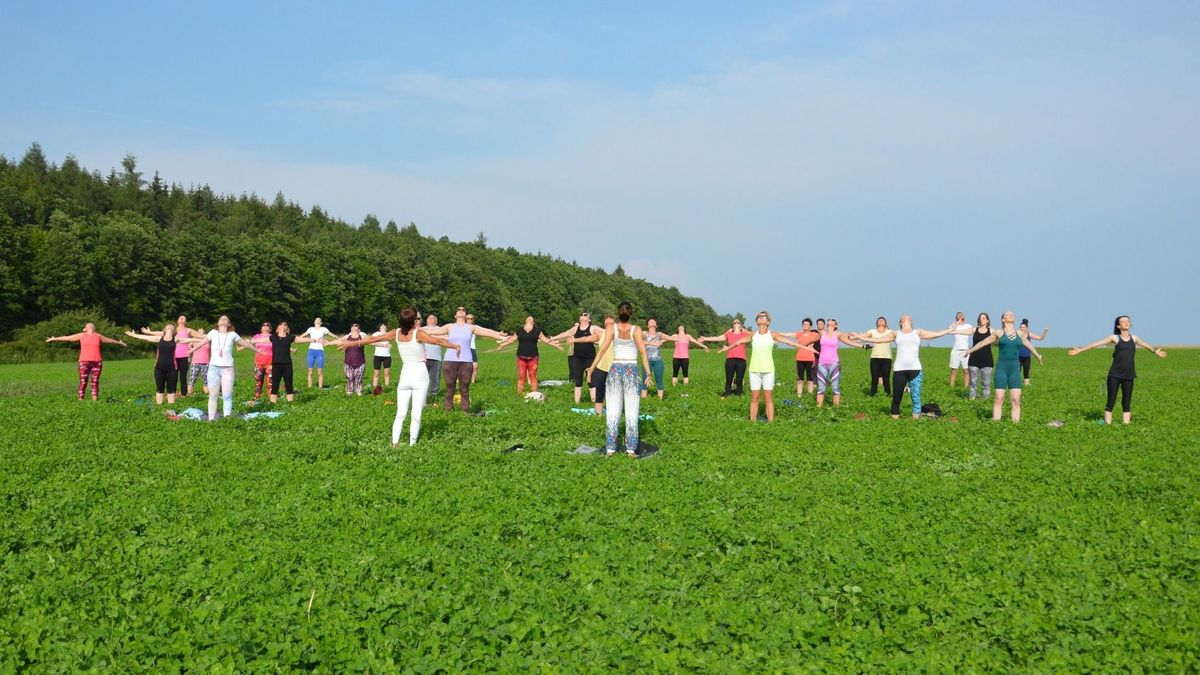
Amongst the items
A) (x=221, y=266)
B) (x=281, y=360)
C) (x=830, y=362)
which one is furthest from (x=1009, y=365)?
(x=221, y=266)

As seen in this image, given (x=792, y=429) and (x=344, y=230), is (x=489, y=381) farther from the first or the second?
(x=344, y=230)

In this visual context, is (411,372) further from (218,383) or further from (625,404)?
(218,383)

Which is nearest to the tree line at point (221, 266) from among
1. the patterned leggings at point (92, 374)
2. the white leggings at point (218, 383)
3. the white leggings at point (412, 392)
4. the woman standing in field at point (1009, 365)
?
the patterned leggings at point (92, 374)

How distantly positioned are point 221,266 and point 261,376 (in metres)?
72.3

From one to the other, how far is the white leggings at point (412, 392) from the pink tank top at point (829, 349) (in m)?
11.0

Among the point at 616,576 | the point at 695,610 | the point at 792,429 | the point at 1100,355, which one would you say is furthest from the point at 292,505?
the point at 1100,355

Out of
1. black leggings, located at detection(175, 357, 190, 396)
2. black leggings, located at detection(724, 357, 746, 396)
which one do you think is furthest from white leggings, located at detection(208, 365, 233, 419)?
black leggings, located at detection(724, 357, 746, 396)

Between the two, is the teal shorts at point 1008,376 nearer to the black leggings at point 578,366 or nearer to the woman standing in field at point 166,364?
the black leggings at point 578,366

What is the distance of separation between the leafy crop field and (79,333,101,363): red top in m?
7.05

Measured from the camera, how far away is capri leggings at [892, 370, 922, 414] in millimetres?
18062

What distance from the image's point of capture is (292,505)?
9984mm

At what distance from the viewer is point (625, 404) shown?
13.5 m

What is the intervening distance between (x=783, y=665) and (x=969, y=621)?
1.79 m

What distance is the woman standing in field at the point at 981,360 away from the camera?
20156mm
